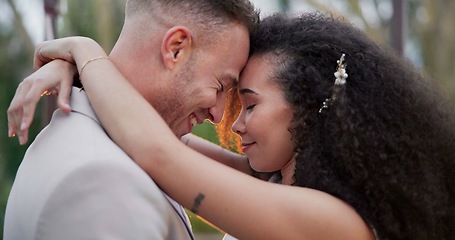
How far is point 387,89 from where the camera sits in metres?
2.73

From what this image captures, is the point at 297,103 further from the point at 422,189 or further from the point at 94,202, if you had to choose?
the point at 94,202

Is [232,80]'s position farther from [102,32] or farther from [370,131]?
[102,32]

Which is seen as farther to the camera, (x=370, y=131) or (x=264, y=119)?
(x=264, y=119)

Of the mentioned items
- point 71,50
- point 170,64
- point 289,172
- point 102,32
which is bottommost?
point 102,32

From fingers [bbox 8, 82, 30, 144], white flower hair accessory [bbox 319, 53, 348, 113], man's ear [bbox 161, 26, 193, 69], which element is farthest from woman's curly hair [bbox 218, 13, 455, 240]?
fingers [bbox 8, 82, 30, 144]

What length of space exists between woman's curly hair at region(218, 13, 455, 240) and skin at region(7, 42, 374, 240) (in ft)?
0.55

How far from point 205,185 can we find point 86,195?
1.43 ft

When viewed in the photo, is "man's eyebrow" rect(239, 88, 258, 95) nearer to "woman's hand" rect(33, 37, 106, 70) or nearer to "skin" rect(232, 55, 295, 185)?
"skin" rect(232, 55, 295, 185)

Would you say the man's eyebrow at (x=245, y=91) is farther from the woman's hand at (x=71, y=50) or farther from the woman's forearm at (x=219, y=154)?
the woman's forearm at (x=219, y=154)

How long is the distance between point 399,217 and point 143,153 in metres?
0.99

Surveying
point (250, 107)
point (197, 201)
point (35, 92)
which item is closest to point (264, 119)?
point (250, 107)

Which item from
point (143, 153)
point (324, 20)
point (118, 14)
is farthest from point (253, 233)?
point (118, 14)

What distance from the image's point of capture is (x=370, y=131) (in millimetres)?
2664

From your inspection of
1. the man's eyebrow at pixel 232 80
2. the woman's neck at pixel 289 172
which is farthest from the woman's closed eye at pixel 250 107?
the woman's neck at pixel 289 172
